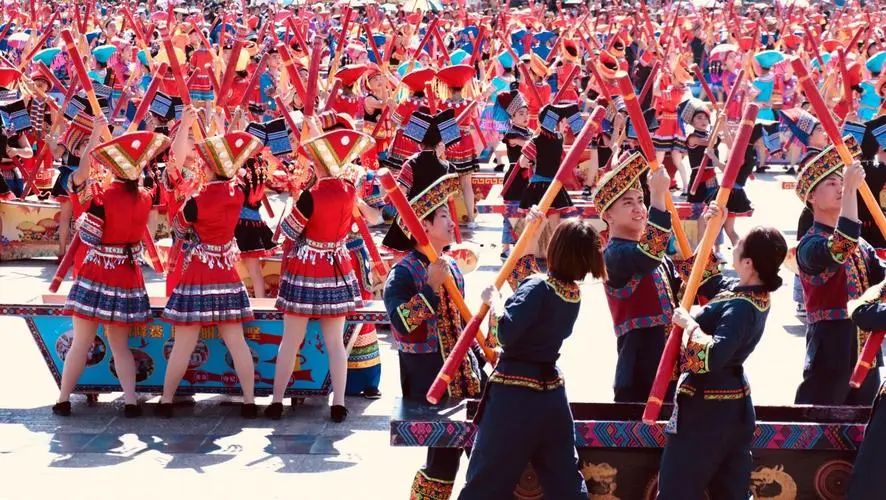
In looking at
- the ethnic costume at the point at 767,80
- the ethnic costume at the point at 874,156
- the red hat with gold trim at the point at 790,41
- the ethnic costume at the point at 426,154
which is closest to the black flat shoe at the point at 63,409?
the ethnic costume at the point at 426,154

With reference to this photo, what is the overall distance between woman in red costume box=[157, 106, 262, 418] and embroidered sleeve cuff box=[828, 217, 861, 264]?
305cm

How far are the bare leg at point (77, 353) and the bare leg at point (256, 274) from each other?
1777 millimetres

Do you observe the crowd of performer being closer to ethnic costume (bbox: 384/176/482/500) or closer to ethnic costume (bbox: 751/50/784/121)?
ethnic costume (bbox: 384/176/482/500)

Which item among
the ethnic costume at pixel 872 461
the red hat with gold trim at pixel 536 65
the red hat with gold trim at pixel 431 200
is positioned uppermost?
the red hat with gold trim at pixel 536 65

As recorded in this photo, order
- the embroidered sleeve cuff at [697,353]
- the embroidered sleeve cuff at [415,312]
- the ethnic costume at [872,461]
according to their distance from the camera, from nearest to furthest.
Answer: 1. the embroidered sleeve cuff at [697,353]
2. the ethnic costume at [872,461]
3. the embroidered sleeve cuff at [415,312]

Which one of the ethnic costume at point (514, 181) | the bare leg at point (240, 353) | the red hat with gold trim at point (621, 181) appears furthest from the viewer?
the ethnic costume at point (514, 181)

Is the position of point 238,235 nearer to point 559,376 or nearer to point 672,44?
point 559,376

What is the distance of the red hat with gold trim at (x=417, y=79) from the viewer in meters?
11.9

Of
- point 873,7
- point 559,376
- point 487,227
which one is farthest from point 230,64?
point 873,7

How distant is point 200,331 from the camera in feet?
25.9

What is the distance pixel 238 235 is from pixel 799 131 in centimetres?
409

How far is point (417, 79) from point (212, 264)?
15.4 ft

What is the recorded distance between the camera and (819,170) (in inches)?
257

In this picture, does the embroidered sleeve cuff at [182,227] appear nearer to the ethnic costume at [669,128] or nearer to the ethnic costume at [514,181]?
the ethnic costume at [514,181]
